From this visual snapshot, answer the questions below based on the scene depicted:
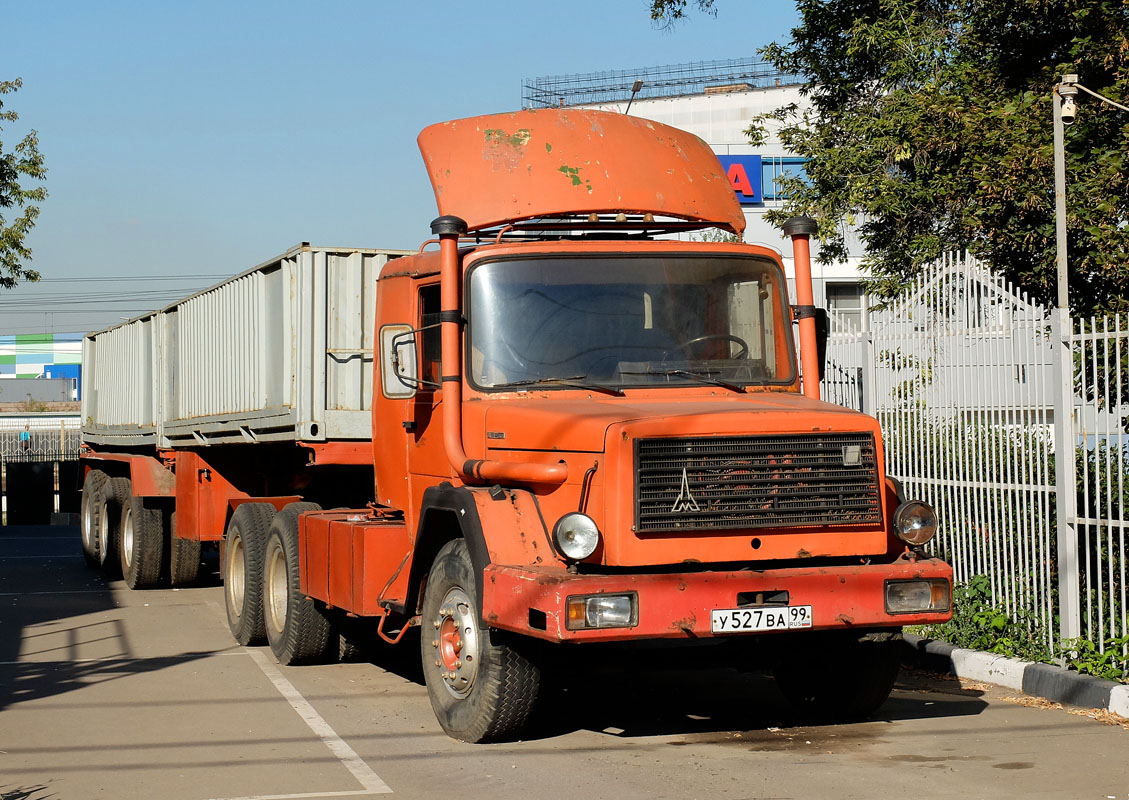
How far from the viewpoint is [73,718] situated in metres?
8.29

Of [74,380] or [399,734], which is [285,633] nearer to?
[399,734]

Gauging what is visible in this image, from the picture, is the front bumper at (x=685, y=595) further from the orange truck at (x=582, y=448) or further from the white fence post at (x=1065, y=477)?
the white fence post at (x=1065, y=477)

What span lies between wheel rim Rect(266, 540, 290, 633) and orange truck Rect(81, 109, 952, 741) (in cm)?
5

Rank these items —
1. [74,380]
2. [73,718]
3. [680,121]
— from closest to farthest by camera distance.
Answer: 1. [73,718]
2. [680,121]
3. [74,380]

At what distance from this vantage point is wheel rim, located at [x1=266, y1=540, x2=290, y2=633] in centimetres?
1065

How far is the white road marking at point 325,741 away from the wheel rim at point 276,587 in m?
0.35

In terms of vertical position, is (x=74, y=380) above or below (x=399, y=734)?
above

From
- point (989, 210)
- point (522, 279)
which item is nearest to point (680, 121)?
point (989, 210)

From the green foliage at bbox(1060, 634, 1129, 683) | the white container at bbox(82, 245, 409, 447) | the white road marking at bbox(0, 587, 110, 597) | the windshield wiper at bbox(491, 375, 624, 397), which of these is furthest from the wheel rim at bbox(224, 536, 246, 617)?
the green foliage at bbox(1060, 634, 1129, 683)

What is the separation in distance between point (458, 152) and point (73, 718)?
4115 mm

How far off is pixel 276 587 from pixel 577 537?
4.77 m

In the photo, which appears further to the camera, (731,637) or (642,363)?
(642,363)

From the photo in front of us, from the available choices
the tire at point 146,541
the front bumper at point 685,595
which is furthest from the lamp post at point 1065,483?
the tire at point 146,541

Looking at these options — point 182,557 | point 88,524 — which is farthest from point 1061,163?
point 88,524
